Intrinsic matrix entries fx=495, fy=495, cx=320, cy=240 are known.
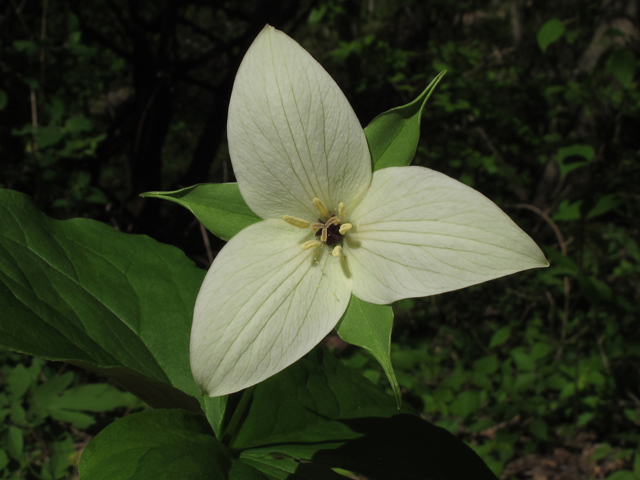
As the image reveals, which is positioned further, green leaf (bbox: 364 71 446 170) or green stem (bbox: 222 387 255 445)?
green stem (bbox: 222 387 255 445)

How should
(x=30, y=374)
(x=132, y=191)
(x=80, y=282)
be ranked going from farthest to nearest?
1. (x=132, y=191)
2. (x=30, y=374)
3. (x=80, y=282)

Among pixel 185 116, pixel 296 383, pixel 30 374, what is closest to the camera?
pixel 296 383

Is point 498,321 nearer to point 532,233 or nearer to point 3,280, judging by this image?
point 532,233

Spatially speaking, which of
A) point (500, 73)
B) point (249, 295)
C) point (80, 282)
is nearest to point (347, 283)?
point (249, 295)

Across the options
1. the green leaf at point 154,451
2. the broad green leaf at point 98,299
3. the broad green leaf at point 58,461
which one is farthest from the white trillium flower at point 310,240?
the broad green leaf at point 58,461

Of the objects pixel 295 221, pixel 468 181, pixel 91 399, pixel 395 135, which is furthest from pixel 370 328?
Result: pixel 468 181

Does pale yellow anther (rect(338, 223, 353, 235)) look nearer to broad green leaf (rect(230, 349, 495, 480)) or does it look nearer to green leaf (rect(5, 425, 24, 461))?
broad green leaf (rect(230, 349, 495, 480))

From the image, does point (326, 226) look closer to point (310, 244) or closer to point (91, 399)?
point (310, 244)

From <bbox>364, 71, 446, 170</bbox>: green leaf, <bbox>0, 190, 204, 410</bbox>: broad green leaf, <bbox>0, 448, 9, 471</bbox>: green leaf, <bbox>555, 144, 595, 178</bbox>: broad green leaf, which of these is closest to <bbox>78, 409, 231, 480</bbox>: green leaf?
<bbox>0, 190, 204, 410</bbox>: broad green leaf
